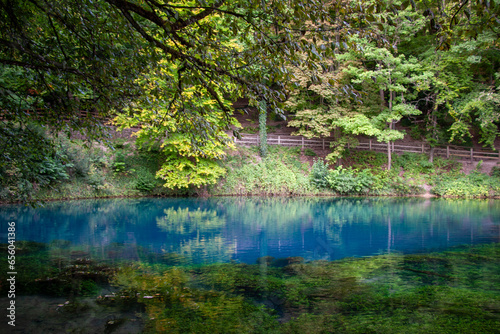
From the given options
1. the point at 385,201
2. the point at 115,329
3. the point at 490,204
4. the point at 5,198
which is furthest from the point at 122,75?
the point at 490,204

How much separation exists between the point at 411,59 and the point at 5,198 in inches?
961

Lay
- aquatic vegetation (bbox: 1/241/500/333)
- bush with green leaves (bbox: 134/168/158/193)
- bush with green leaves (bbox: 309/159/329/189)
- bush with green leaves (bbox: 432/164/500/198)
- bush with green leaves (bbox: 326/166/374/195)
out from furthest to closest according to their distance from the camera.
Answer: bush with green leaves (bbox: 309/159/329/189) → bush with green leaves (bbox: 326/166/374/195) → bush with green leaves (bbox: 432/164/500/198) → bush with green leaves (bbox: 134/168/158/193) → aquatic vegetation (bbox: 1/241/500/333)

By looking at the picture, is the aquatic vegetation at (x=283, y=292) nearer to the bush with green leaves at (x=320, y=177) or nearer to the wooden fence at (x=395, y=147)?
the bush with green leaves at (x=320, y=177)

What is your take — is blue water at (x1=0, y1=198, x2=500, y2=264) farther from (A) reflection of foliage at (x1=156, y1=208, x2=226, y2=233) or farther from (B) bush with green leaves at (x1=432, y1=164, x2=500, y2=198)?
(B) bush with green leaves at (x1=432, y1=164, x2=500, y2=198)

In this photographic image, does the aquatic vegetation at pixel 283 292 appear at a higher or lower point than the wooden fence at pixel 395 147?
lower

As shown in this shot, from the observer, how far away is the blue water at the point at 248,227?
898cm

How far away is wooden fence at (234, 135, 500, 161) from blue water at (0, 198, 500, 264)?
25.8 feet

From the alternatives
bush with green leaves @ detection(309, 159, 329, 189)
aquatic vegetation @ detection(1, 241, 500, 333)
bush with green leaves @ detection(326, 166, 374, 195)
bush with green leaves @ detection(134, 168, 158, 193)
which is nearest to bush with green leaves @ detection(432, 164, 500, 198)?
bush with green leaves @ detection(326, 166, 374, 195)

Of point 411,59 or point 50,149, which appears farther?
point 411,59

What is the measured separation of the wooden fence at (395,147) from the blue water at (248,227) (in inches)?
309

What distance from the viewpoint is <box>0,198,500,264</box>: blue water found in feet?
29.5

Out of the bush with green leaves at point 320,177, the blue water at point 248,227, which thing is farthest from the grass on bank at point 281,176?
the blue water at point 248,227

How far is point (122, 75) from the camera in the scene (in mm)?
5281

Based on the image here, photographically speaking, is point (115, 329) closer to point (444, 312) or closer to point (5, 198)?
point (444, 312)
